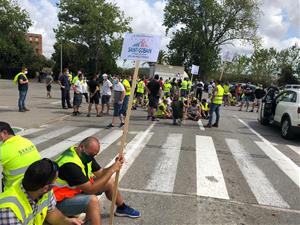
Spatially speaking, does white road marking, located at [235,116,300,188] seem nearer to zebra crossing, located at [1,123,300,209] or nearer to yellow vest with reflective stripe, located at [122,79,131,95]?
zebra crossing, located at [1,123,300,209]

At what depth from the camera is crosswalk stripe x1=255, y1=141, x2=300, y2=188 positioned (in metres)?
7.73

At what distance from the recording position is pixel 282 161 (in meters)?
9.05

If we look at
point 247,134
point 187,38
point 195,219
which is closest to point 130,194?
point 195,219

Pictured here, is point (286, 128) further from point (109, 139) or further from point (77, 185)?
point (77, 185)

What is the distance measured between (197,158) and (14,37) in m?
64.7

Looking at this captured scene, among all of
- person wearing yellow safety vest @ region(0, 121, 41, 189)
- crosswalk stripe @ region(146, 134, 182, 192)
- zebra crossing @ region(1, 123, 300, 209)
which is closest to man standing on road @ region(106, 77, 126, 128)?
zebra crossing @ region(1, 123, 300, 209)

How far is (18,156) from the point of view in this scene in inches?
150

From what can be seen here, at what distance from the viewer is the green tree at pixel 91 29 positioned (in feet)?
182

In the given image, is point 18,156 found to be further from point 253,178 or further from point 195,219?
point 253,178

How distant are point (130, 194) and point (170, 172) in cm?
153

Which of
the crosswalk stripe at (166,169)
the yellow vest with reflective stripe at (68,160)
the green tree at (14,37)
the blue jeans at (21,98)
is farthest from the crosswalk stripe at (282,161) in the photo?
the green tree at (14,37)

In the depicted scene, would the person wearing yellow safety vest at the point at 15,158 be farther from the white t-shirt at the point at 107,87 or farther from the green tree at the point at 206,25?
the green tree at the point at 206,25

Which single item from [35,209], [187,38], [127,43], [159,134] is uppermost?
[187,38]

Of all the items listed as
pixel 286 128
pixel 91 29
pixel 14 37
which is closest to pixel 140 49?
pixel 286 128
